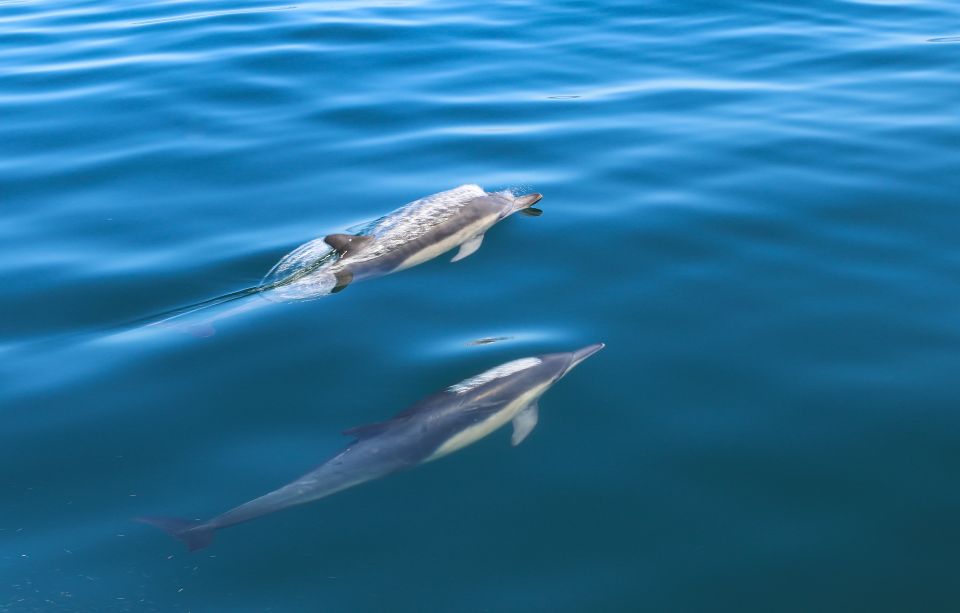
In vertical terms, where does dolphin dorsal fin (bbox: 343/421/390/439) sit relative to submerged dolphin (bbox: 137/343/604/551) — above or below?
above

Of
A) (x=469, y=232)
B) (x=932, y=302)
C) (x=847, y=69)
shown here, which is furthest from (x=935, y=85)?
(x=469, y=232)

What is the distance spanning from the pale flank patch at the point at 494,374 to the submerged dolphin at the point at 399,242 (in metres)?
2.17

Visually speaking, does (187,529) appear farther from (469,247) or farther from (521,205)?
(521,205)

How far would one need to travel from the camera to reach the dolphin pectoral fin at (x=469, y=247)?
31.9ft

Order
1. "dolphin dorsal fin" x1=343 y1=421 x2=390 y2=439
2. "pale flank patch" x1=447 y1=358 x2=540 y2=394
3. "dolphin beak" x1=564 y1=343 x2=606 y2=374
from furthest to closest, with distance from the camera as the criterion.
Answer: "dolphin beak" x1=564 y1=343 x2=606 y2=374, "pale flank patch" x1=447 y1=358 x2=540 y2=394, "dolphin dorsal fin" x1=343 y1=421 x2=390 y2=439

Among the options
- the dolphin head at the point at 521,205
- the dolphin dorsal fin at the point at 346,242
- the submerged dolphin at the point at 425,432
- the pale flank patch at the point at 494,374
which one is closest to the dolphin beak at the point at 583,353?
the submerged dolphin at the point at 425,432

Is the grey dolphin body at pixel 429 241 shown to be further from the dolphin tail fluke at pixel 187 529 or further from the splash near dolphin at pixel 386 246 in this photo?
the dolphin tail fluke at pixel 187 529

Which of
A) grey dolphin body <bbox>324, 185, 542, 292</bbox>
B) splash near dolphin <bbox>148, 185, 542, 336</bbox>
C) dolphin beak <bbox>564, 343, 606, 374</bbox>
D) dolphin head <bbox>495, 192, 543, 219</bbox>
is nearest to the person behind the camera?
dolphin beak <bbox>564, 343, 606, 374</bbox>

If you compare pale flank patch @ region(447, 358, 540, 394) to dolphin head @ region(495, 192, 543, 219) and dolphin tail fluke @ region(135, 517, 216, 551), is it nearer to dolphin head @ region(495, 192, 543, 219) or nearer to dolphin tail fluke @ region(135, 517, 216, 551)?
dolphin tail fluke @ region(135, 517, 216, 551)

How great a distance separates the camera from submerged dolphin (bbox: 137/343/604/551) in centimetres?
597

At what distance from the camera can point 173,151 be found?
41.3 ft

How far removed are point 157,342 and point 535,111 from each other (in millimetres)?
7180

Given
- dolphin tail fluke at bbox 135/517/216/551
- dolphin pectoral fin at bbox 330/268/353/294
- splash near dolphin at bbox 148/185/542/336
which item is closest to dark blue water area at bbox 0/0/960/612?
dolphin tail fluke at bbox 135/517/216/551

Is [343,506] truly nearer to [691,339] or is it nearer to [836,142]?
[691,339]
